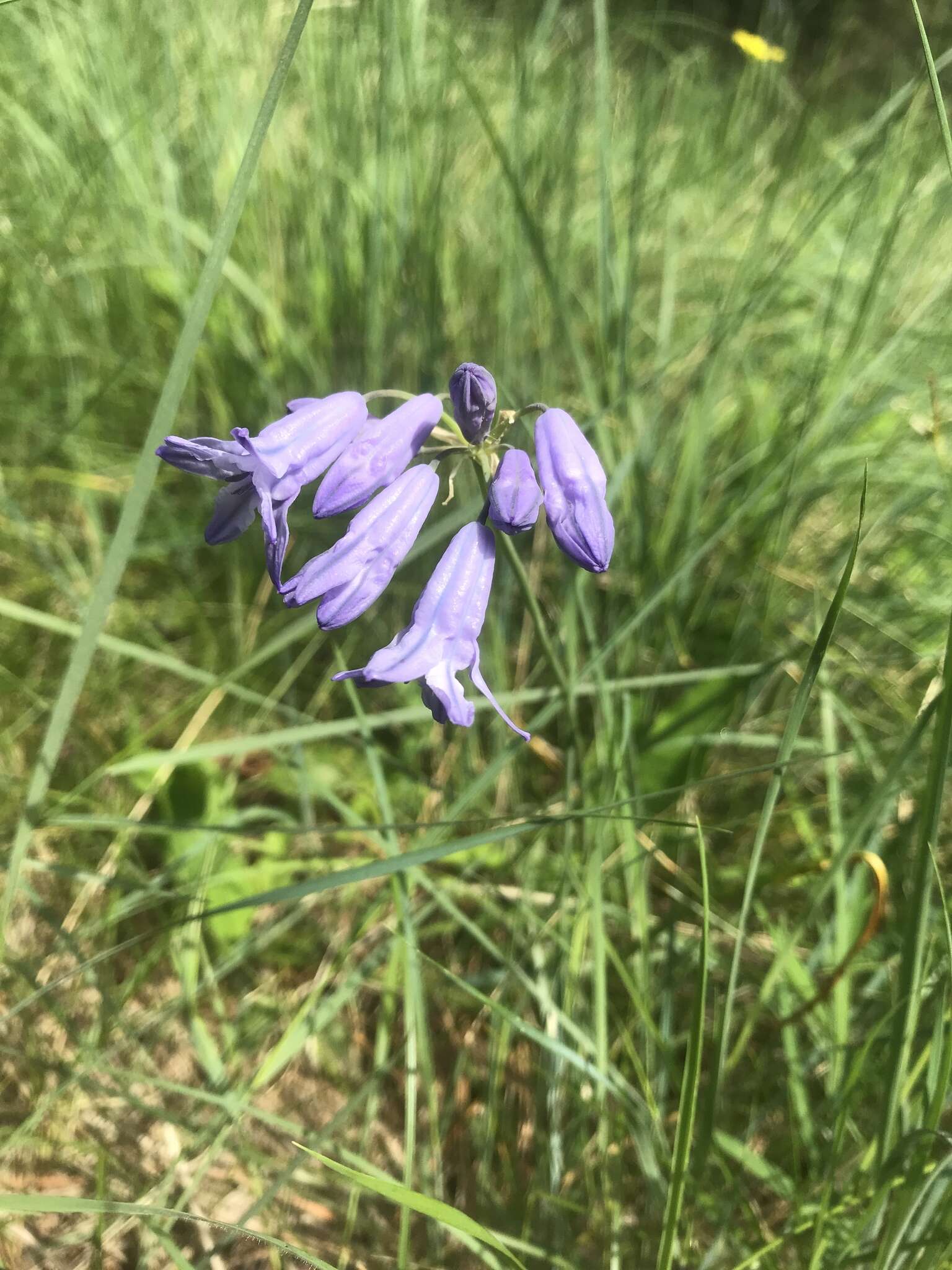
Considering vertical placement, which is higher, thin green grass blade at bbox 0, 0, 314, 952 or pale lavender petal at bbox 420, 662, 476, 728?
thin green grass blade at bbox 0, 0, 314, 952

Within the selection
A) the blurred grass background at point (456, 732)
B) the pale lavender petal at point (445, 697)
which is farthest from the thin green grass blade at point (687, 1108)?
the pale lavender petal at point (445, 697)

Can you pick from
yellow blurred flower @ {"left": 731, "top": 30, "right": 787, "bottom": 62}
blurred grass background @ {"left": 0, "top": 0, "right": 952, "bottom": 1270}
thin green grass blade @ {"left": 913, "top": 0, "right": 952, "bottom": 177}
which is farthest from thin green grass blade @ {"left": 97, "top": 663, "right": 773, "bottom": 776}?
yellow blurred flower @ {"left": 731, "top": 30, "right": 787, "bottom": 62}

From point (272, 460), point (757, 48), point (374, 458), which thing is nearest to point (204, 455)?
point (272, 460)

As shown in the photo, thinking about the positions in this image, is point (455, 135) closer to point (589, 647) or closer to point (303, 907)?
point (589, 647)

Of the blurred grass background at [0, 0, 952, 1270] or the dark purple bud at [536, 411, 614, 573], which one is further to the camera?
the blurred grass background at [0, 0, 952, 1270]

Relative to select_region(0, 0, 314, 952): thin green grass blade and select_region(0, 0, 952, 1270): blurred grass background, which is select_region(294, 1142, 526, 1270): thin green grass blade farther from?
select_region(0, 0, 314, 952): thin green grass blade

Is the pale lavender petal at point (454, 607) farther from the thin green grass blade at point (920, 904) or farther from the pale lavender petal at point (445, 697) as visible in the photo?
the thin green grass blade at point (920, 904)

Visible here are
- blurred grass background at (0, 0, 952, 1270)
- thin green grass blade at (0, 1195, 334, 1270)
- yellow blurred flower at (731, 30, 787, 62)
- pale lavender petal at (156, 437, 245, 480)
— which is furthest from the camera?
yellow blurred flower at (731, 30, 787, 62)
